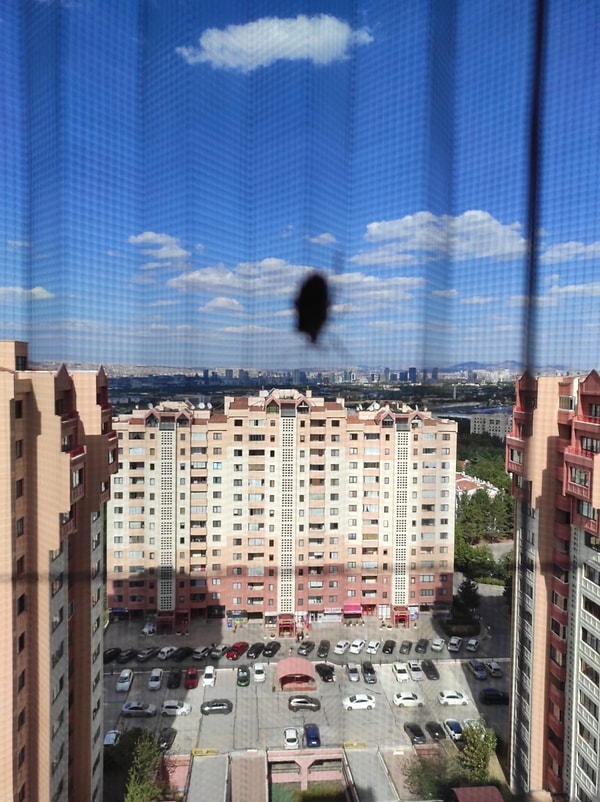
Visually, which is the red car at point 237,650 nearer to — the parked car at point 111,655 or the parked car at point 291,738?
the parked car at point 291,738

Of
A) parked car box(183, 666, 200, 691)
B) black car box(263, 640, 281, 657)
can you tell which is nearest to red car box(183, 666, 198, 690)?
parked car box(183, 666, 200, 691)

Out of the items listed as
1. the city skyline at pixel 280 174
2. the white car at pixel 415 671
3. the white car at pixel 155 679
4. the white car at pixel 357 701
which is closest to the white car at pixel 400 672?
the white car at pixel 415 671

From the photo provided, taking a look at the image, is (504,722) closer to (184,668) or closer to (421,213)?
(184,668)

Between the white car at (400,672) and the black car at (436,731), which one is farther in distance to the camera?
the white car at (400,672)

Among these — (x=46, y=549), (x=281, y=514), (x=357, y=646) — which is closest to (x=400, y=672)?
(x=357, y=646)

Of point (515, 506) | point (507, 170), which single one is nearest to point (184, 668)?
point (515, 506)

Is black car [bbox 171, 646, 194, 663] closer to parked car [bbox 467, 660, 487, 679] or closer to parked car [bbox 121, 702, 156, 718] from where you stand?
parked car [bbox 121, 702, 156, 718]
